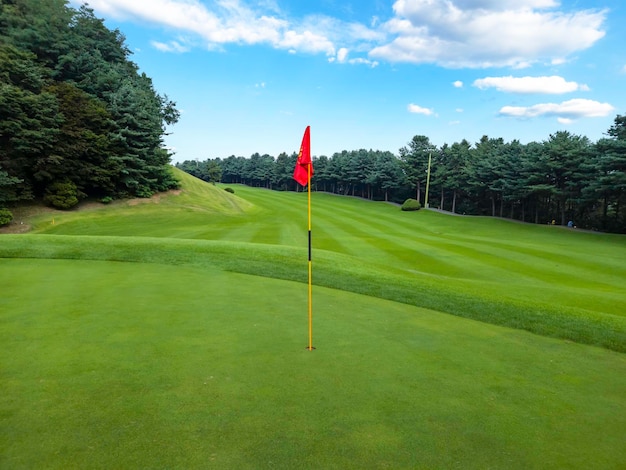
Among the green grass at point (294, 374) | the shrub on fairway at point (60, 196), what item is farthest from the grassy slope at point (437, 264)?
the shrub on fairway at point (60, 196)

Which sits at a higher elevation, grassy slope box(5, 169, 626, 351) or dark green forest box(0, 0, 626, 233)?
dark green forest box(0, 0, 626, 233)

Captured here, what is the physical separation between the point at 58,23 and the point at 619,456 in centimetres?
4476

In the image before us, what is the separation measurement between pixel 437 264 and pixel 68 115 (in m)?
27.2

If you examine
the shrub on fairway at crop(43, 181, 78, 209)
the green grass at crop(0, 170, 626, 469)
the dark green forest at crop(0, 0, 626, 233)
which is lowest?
the green grass at crop(0, 170, 626, 469)

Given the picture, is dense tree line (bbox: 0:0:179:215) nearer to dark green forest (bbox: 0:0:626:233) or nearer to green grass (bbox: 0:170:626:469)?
dark green forest (bbox: 0:0:626:233)

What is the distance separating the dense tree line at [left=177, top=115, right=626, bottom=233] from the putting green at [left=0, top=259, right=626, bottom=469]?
3071 cm

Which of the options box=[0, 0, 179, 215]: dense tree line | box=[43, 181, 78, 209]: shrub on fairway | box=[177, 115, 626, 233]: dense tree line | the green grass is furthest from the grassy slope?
box=[177, 115, 626, 233]: dense tree line

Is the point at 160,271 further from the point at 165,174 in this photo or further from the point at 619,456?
the point at 165,174

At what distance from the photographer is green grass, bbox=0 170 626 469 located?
9.14 feet

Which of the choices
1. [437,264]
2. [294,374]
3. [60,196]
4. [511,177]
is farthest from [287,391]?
[511,177]

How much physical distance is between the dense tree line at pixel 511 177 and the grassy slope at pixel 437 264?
231 inches

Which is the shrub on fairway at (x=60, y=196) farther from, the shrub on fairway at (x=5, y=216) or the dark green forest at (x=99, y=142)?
the shrub on fairway at (x=5, y=216)

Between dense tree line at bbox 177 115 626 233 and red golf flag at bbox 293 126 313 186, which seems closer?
red golf flag at bbox 293 126 313 186

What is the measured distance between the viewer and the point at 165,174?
3388cm
